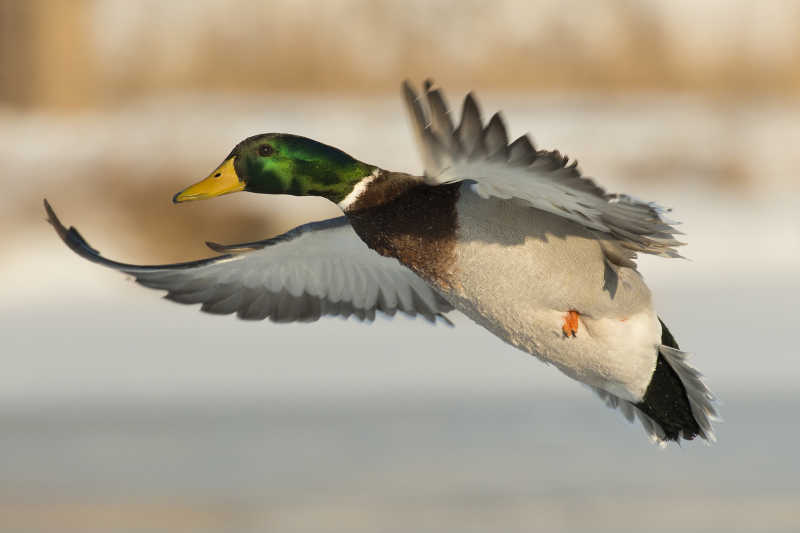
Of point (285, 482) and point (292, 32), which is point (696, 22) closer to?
point (292, 32)

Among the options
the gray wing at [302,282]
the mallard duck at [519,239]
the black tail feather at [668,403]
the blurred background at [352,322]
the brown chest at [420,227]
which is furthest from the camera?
the blurred background at [352,322]

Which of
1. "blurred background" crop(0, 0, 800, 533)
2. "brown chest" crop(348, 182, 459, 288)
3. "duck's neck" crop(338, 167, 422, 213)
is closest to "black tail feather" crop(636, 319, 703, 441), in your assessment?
"brown chest" crop(348, 182, 459, 288)

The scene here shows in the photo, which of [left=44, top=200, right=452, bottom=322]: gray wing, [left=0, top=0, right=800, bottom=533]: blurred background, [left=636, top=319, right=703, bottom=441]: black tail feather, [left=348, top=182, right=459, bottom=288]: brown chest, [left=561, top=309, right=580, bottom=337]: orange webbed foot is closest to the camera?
[left=348, top=182, right=459, bottom=288]: brown chest

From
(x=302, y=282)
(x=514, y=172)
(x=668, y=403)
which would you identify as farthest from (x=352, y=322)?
(x=514, y=172)

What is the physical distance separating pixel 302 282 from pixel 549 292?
3.69ft

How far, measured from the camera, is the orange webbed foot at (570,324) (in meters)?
3.76

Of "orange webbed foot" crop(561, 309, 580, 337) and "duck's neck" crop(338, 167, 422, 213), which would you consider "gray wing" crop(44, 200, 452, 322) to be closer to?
"duck's neck" crop(338, 167, 422, 213)

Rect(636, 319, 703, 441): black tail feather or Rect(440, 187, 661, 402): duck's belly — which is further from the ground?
Rect(440, 187, 661, 402): duck's belly

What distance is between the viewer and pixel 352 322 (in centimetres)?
916

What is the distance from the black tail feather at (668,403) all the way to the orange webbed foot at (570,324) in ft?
1.20

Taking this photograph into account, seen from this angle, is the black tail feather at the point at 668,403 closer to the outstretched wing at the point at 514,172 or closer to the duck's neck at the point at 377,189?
the outstretched wing at the point at 514,172

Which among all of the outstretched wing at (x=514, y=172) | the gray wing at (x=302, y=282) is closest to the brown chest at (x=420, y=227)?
the outstretched wing at (x=514, y=172)

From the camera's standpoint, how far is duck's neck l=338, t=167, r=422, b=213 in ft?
12.1

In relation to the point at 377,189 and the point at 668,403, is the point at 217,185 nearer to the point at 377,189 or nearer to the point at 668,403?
the point at 377,189
